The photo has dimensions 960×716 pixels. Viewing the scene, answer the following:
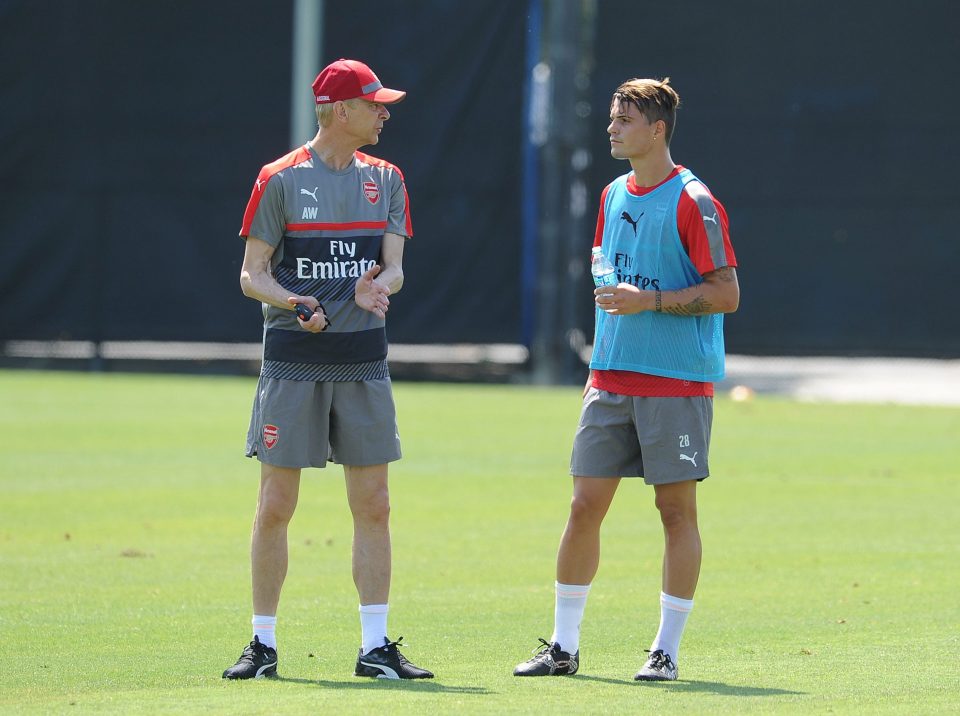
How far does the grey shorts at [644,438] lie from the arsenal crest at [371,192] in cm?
103

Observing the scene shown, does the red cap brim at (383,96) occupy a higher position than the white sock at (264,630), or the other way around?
the red cap brim at (383,96)

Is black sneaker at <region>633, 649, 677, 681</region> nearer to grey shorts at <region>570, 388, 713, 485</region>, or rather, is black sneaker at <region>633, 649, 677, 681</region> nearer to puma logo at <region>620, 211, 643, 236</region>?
grey shorts at <region>570, 388, 713, 485</region>

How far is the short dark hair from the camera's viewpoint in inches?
223

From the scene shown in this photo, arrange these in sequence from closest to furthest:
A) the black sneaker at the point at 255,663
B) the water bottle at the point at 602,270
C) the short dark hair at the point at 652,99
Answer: the black sneaker at the point at 255,663 < the short dark hair at the point at 652,99 < the water bottle at the point at 602,270

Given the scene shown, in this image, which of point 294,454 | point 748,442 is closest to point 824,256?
point 748,442

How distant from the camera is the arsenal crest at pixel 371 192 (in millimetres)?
5781

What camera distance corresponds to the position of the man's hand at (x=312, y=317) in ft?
18.2

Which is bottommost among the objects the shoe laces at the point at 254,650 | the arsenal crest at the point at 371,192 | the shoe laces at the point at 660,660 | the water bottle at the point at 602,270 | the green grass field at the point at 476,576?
the green grass field at the point at 476,576

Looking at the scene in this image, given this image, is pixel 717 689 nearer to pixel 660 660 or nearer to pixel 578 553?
pixel 660 660

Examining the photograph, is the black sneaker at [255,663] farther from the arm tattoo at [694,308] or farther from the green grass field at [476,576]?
the arm tattoo at [694,308]

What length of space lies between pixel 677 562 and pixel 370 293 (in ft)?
4.62

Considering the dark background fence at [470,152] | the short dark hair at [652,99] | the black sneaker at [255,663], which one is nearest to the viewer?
the black sneaker at [255,663]

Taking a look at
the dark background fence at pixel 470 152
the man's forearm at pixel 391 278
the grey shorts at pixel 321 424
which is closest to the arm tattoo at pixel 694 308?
the man's forearm at pixel 391 278

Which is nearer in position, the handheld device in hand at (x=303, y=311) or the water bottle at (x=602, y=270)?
the handheld device in hand at (x=303, y=311)
